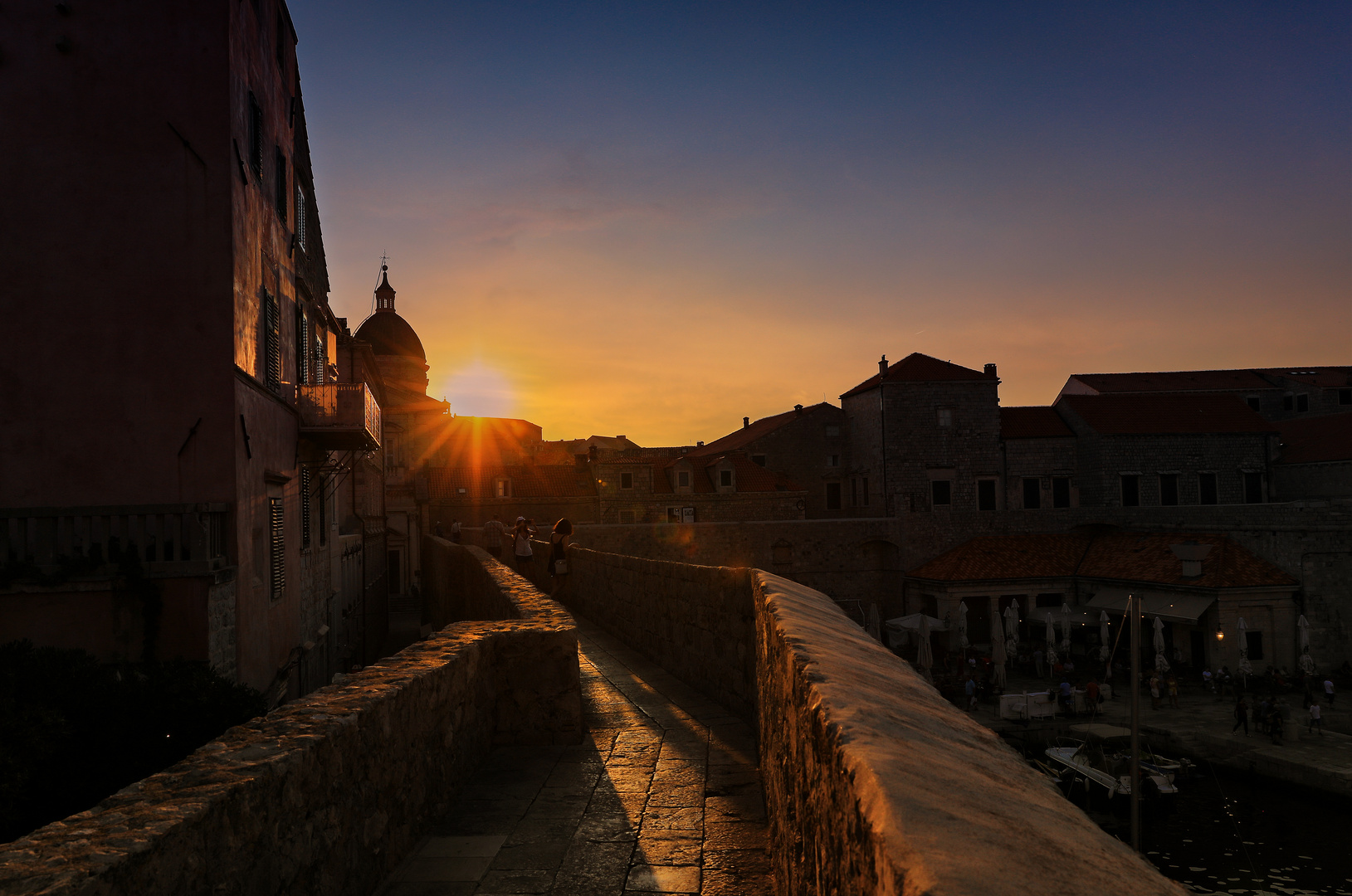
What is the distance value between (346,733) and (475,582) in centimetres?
1136

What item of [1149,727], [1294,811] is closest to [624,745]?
[1294,811]

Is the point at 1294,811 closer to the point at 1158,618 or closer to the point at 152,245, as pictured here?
the point at 1158,618

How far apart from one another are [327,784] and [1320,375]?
65.4 metres

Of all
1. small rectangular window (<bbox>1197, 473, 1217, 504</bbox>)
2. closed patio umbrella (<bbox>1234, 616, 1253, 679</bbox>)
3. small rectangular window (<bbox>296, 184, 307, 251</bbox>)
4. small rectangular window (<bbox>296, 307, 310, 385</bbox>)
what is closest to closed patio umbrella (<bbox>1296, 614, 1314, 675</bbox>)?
closed patio umbrella (<bbox>1234, 616, 1253, 679</bbox>)

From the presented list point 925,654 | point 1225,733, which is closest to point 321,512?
point 925,654

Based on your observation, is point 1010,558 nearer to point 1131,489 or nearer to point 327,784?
point 1131,489

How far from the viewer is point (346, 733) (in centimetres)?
370

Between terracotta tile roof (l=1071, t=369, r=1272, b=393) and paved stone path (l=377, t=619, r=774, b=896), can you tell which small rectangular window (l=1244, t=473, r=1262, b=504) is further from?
paved stone path (l=377, t=619, r=774, b=896)

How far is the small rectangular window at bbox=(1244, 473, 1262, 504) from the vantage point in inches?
Result: 1601

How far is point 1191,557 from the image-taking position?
3147 centimetres

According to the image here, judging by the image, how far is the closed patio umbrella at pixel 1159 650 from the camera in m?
28.3

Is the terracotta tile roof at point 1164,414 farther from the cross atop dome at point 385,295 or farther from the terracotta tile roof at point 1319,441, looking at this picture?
the cross atop dome at point 385,295

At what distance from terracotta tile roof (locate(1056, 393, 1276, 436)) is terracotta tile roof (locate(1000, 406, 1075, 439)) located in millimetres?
874

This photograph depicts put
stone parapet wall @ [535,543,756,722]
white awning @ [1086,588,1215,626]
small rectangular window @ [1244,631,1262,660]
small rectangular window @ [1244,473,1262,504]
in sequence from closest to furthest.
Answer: stone parapet wall @ [535,543,756,722]
white awning @ [1086,588,1215,626]
small rectangular window @ [1244,631,1262,660]
small rectangular window @ [1244,473,1262,504]
